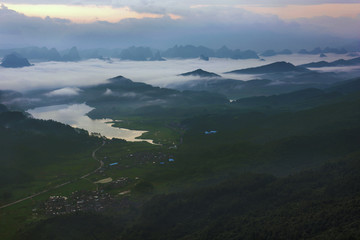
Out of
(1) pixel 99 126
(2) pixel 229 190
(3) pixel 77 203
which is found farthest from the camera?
(1) pixel 99 126

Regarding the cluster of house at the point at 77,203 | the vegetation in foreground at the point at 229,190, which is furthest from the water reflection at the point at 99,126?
the cluster of house at the point at 77,203

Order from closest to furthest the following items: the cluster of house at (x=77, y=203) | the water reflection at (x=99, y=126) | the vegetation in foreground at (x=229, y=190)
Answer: the vegetation in foreground at (x=229, y=190) → the cluster of house at (x=77, y=203) → the water reflection at (x=99, y=126)

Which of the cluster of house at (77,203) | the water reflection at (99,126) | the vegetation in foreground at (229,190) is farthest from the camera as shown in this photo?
the water reflection at (99,126)

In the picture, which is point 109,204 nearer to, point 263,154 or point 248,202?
point 248,202

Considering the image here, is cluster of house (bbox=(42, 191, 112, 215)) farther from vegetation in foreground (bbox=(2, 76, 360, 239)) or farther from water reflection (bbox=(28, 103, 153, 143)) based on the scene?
water reflection (bbox=(28, 103, 153, 143))

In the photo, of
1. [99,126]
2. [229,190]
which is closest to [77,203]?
[229,190]

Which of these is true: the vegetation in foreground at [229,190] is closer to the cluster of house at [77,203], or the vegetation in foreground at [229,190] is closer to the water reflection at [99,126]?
the cluster of house at [77,203]

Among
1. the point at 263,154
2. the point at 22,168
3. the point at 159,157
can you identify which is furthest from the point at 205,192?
the point at 22,168

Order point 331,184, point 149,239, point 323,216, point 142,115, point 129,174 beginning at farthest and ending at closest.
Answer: point 142,115 → point 129,174 → point 331,184 → point 149,239 → point 323,216

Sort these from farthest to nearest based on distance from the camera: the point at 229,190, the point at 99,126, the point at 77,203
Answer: the point at 99,126 < the point at 77,203 < the point at 229,190

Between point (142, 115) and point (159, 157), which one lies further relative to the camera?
point (142, 115)

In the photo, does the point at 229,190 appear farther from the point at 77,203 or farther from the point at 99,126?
the point at 99,126
